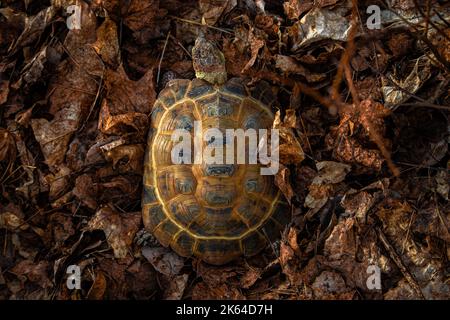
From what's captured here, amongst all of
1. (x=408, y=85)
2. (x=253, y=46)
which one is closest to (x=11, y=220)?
(x=253, y=46)

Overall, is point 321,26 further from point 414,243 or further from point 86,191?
point 86,191

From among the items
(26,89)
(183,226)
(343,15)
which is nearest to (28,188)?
(26,89)

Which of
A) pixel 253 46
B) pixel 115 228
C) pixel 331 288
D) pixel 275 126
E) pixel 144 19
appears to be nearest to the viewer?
pixel 331 288

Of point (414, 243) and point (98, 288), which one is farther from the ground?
point (414, 243)

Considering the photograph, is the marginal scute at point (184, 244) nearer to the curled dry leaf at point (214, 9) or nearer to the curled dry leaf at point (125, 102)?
the curled dry leaf at point (125, 102)

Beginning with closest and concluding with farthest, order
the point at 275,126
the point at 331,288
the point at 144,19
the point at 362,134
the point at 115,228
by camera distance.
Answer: the point at 331,288
the point at 362,134
the point at 275,126
the point at 115,228
the point at 144,19

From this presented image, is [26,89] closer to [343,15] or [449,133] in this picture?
[343,15]
